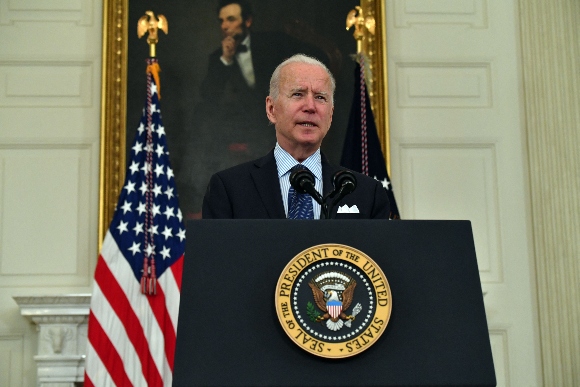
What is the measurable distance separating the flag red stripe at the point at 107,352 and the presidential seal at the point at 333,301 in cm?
394

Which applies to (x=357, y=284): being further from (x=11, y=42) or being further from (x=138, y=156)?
(x=11, y=42)

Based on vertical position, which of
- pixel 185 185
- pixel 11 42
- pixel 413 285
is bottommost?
pixel 413 285

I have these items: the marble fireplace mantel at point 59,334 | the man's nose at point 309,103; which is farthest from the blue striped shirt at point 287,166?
the marble fireplace mantel at point 59,334

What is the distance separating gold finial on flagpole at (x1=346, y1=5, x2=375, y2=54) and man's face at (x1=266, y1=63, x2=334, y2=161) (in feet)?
12.1

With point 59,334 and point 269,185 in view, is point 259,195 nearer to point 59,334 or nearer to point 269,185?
point 269,185

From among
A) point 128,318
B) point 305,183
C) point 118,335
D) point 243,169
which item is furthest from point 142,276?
point 305,183

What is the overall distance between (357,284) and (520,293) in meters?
4.92

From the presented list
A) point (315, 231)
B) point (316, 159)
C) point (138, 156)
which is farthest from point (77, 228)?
point (315, 231)

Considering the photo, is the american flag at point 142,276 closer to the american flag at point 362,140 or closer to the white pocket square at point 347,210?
the american flag at point 362,140

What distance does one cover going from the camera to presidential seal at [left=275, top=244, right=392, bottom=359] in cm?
165

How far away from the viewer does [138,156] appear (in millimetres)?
5820

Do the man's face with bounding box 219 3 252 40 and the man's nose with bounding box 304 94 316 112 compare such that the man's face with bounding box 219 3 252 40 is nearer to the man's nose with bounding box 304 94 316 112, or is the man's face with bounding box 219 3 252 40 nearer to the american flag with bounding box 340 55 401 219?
the american flag with bounding box 340 55 401 219

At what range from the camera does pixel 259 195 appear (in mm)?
2426

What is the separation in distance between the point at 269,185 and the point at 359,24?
397cm
